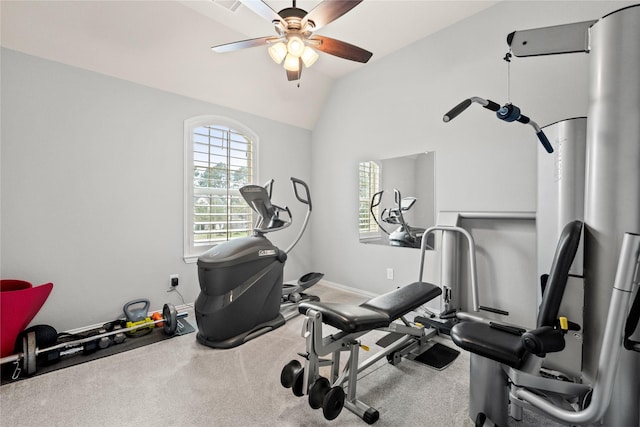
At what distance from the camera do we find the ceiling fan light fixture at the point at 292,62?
2414 mm

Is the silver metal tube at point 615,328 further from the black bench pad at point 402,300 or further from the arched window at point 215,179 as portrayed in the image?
the arched window at point 215,179

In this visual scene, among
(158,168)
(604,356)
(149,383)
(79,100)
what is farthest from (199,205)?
(604,356)

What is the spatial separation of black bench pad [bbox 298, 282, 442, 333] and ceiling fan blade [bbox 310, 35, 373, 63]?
6.31 ft

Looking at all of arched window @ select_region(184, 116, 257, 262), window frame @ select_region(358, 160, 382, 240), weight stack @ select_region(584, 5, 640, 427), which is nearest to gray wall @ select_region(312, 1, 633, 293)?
window frame @ select_region(358, 160, 382, 240)

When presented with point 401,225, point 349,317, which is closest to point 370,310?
point 349,317

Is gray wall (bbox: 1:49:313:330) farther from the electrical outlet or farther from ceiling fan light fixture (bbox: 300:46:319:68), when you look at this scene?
ceiling fan light fixture (bbox: 300:46:319:68)

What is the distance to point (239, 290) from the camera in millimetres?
2465

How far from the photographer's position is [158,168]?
3.14 metres

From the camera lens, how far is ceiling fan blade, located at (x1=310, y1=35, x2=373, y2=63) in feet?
7.31

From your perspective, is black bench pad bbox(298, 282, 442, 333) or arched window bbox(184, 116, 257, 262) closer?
black bench pad bbox(298, 282, 442, 333)

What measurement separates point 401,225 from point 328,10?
2332 millimetres

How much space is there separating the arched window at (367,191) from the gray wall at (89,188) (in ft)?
7.05

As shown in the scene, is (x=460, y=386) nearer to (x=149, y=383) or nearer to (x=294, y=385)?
A: (x=294, y=385)

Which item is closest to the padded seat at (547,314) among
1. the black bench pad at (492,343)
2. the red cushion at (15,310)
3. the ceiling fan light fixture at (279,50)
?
the black bench pad at (492,343)
